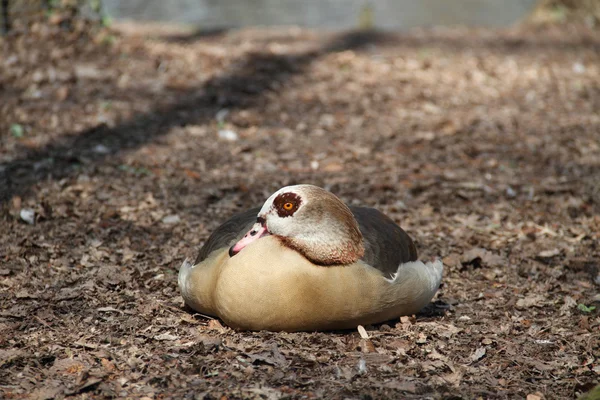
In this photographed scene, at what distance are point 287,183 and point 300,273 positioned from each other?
3562mm

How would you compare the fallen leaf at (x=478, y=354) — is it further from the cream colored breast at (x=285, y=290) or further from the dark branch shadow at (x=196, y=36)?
the dark branch shadow at (x=196, y=36)

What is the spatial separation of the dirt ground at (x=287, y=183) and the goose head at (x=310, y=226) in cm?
56

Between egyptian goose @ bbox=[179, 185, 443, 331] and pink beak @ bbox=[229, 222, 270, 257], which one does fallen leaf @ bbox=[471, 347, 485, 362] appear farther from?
pink beak @ bbox=[229, 222, 270, 257]

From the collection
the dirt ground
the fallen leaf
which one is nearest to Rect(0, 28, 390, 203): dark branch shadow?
the dirt ground

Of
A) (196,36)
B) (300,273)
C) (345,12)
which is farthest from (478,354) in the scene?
(345,12)

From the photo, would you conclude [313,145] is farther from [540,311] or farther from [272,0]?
[272,0]

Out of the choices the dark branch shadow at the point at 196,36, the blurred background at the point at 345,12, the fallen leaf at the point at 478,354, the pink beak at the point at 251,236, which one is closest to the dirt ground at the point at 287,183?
the fallen leaf at the point at 478,354

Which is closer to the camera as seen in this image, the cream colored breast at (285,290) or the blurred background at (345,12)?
the cream colored breast at (285,290)

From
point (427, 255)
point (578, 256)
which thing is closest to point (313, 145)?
point (427, 255)

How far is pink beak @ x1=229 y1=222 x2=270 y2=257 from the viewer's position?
448cm

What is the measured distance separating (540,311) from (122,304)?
2988 millimetres

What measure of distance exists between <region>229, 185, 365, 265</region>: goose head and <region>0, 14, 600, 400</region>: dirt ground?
0.56 m

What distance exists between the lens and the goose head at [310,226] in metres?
4.41

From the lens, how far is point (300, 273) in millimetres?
4324
